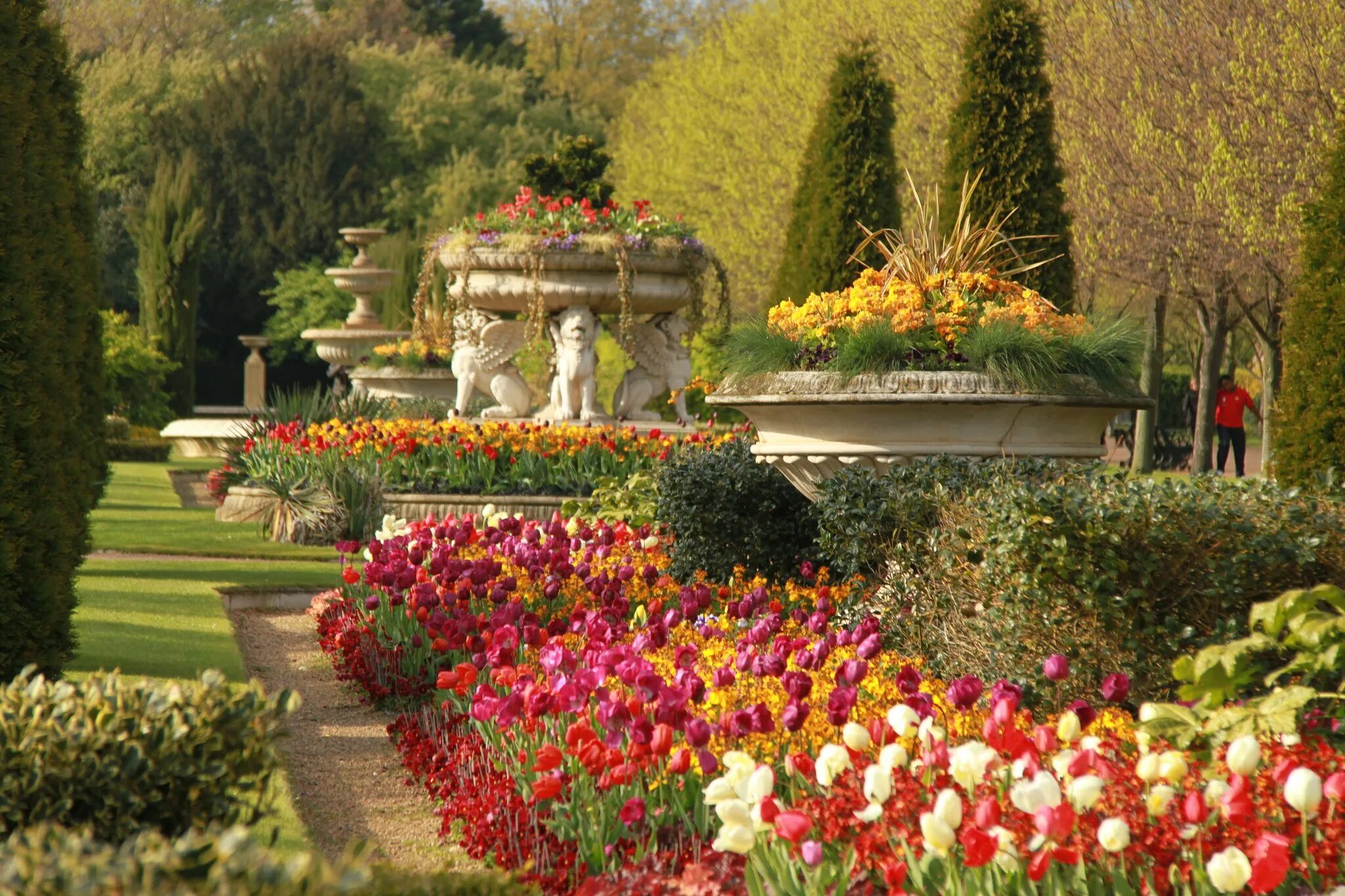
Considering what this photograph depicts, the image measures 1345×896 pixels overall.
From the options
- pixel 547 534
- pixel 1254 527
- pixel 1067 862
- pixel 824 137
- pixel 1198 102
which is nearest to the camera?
pixel 1067 862

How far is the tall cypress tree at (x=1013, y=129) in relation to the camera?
14.0m

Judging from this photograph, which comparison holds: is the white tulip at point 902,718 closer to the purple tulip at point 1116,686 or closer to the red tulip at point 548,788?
the purple tulip at point 1116,686

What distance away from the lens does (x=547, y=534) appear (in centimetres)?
739

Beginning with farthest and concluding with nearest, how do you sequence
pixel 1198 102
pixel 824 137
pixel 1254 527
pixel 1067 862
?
pixel 1198 102 → pixel 824 137 → pixel 1254 527 → pixel 1067 862

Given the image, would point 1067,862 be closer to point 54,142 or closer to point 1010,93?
point 54,142

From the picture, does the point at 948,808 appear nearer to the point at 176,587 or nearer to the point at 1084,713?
the point at 1084,713

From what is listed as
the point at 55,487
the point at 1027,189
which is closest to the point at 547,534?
the point at 55,487

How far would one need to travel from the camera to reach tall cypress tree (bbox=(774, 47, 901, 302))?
16.3 m

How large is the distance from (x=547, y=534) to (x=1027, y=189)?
8.22m

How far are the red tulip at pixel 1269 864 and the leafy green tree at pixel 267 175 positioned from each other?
128ft

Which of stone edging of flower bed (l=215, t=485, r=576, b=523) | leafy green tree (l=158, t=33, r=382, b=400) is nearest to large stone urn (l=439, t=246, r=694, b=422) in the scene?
stone edging of flower bed (l=215, t=485, r=576, b=523)

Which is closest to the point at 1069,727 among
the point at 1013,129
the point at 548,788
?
the point at 548,788

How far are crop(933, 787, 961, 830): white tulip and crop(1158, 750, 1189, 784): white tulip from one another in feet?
1.67

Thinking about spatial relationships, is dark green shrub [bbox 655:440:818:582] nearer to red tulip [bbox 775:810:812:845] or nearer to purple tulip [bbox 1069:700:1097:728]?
purple tulip [bbox 1069:700:1097:728]
